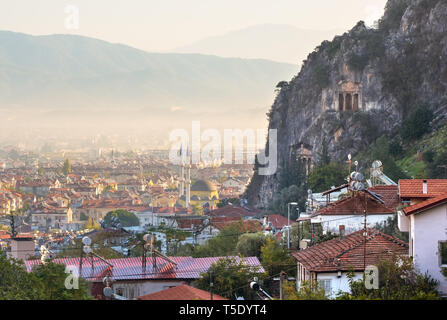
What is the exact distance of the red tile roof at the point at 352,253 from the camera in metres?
20.5

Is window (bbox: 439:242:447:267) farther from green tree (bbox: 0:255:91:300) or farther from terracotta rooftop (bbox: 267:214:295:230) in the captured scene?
terracotta rooftop (bbox: 267:214:295:230)

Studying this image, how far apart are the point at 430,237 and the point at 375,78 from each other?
60.9m

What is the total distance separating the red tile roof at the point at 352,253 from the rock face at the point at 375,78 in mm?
46242

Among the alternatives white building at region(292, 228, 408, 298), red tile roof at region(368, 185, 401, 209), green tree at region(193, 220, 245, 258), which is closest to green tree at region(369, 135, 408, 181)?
green tree at region(193, 220, 245, 258)

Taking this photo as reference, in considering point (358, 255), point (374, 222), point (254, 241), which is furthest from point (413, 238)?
point (254, 241)

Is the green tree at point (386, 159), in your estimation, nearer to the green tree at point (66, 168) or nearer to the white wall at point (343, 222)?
the white wall at point (343, 222)

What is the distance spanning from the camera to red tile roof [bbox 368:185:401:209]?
98.3 feet

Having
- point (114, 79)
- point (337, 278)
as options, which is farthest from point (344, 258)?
point (114, 79)

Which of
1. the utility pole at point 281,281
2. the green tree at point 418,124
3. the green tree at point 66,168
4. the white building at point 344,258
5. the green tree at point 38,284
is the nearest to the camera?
the green tree at point 38,284

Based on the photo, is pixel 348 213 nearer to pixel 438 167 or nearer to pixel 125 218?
pixel 438 167

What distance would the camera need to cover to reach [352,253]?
69.6 feet

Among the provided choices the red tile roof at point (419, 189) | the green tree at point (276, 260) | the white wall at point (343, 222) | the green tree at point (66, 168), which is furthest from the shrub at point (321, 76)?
the green tree at point (66, 168)
